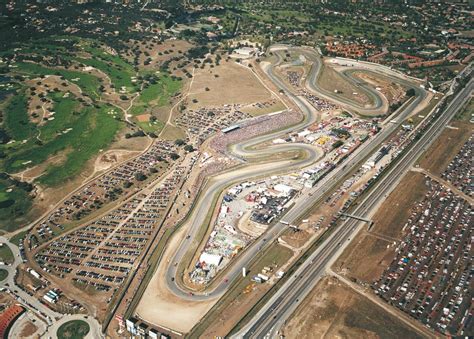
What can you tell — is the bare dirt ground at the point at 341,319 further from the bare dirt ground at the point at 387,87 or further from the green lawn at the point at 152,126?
the bare dirt ground at the point at 387,87

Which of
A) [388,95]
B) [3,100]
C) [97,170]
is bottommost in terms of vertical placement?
[3,100]

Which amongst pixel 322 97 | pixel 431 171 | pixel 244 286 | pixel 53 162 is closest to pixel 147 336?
pixel 244 286

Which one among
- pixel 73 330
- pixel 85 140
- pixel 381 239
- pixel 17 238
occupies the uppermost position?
pixel 381 239

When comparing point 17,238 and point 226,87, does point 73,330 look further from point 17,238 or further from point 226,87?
point 226,87

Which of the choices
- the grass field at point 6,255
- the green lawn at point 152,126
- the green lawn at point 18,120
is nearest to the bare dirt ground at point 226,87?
the green lawn at point 152,126

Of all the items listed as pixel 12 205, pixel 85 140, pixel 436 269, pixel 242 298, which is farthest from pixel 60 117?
pixel 436 269

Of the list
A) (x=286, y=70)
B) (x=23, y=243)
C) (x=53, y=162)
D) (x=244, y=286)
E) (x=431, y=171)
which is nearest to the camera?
(x=244, y=286)

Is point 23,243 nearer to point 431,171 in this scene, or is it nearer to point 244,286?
point 244,286
